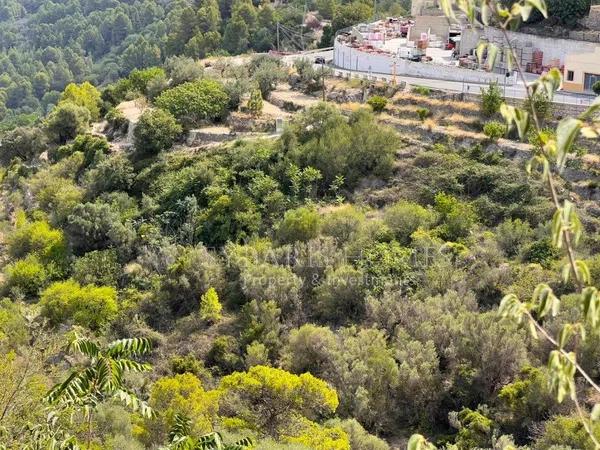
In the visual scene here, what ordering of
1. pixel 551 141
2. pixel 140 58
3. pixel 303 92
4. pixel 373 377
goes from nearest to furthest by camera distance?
pixel 551 141 < pixel 373 377 < pixel 303 92 < pixel 140 58

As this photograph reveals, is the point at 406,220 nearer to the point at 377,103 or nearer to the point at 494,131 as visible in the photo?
the point at 494,131

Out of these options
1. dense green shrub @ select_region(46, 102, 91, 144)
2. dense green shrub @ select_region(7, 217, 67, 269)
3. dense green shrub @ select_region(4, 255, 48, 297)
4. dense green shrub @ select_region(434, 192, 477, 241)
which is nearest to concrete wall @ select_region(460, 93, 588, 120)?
dense green shrub @ select_region(434, 192, 477, 241)

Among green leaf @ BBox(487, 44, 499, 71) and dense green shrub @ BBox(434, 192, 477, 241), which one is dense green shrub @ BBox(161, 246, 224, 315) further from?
green leaf @ BBox(487, 44, 499, 71)

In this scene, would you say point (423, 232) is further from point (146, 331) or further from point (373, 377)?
point (146, 331)

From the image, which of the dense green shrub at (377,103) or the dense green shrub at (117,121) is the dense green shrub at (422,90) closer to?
the dense green shrub at (377,103)

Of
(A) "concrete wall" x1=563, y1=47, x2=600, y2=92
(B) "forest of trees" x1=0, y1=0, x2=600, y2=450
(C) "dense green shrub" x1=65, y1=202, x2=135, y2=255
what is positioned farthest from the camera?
(A) "concrete wall" x1=563, y1=47, x2=600, y2=92

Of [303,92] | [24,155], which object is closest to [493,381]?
[303,92]
